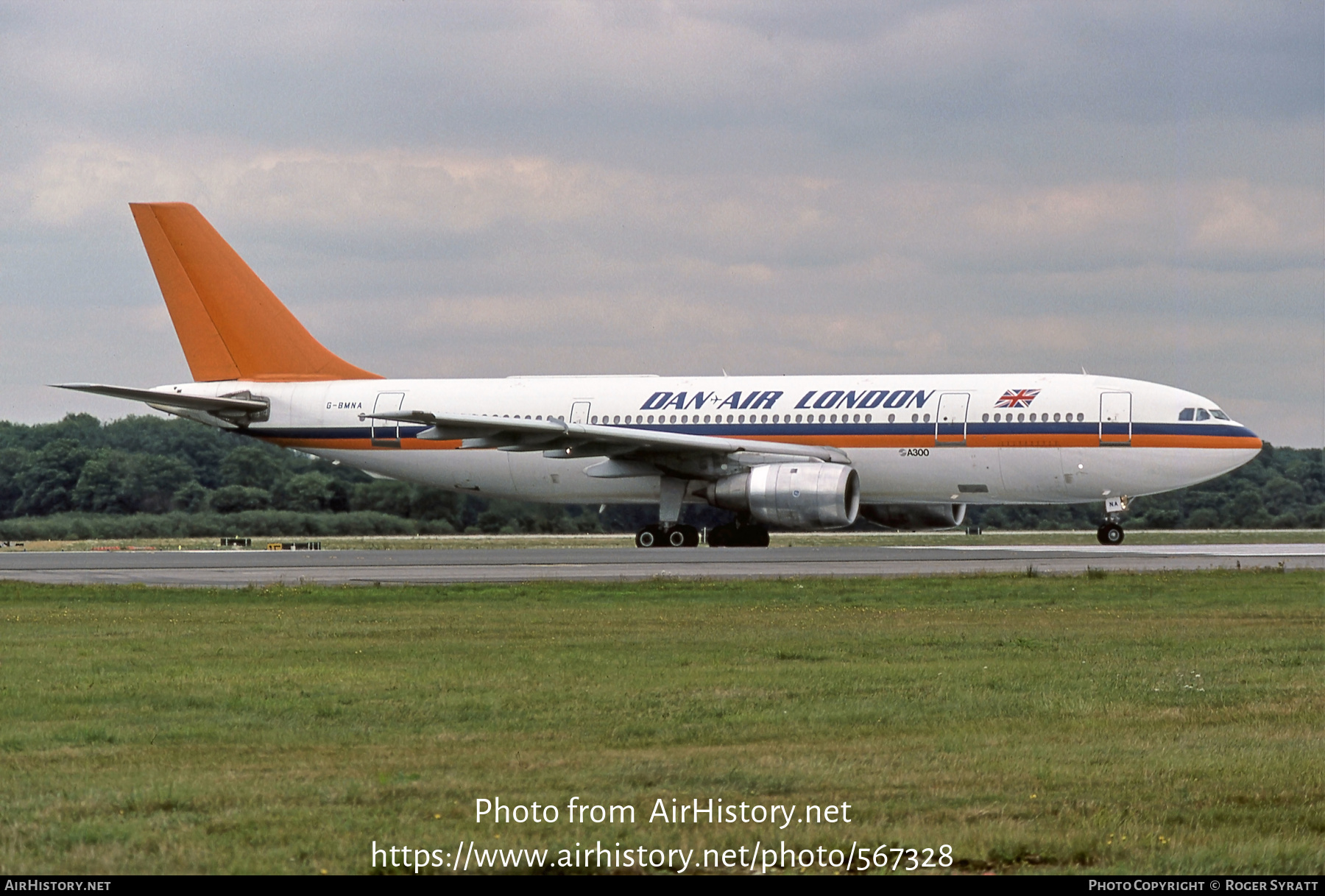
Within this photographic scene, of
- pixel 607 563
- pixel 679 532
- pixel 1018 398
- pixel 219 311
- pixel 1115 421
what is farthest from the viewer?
pixel 219 311

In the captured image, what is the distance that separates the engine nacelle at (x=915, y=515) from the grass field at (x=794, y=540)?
2.39ft

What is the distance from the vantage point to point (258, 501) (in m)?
54.0

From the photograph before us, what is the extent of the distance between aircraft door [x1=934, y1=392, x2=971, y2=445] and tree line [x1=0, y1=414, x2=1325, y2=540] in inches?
494

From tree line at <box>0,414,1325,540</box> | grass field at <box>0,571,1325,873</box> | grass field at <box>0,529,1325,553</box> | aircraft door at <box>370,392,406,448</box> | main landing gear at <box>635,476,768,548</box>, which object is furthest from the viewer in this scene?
tree line at <box>0,414,1325,540</box>

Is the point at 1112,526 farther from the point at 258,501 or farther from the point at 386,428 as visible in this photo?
the point at 258,501

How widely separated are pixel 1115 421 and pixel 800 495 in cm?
707

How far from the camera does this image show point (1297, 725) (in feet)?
33.0

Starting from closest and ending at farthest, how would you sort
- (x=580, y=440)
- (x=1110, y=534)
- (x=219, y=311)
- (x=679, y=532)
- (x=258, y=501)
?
(x=580, y=440) < (x=1110, y=534) < (x=679, y=532) < (x=219, y=311) < (x=258, y=501)

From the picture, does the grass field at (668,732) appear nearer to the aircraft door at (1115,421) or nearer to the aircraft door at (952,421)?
the aircraft door at (1115,421)

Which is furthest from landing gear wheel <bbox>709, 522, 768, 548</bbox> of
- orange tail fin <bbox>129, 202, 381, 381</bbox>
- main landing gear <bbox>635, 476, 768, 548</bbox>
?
orange tail fin <bbox>129, 202, 381, 381</bbox>

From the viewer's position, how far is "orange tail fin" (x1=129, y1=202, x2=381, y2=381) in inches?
1670

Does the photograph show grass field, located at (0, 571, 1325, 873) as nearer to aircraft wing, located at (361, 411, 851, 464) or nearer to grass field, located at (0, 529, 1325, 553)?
aircraft wing, located at (361, 411, 851, 464)

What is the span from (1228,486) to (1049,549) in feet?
114

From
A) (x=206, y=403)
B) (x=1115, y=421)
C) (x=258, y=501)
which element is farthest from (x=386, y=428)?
(x=1115, y=421)
